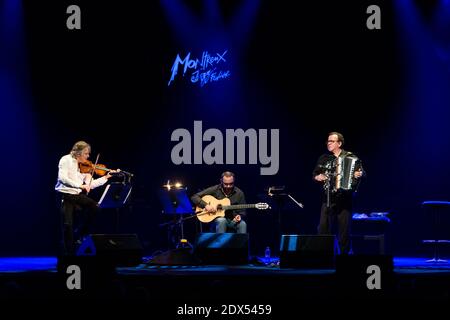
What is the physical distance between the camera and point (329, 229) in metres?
10.8

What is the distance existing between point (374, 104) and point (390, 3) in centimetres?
170

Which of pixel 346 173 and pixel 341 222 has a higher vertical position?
pixel 346 173

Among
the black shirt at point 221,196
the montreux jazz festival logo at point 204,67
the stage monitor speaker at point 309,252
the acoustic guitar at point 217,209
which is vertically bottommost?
the stage monitor speaker at point 309,252

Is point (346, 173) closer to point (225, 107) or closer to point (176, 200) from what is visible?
point (176, 200)

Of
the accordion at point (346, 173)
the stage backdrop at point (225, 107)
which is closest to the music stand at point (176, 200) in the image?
the accordion at point (346, 173)

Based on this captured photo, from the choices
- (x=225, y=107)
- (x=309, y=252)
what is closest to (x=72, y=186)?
(x=225, y=107)

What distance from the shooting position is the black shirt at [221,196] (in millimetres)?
11836

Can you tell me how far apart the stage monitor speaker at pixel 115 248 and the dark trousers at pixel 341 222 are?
2697 millimetres

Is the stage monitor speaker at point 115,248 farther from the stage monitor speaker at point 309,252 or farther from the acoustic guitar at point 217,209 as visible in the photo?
the acoustic guitar at point 217,209

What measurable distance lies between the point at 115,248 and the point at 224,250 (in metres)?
1.48

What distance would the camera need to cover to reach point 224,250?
1022 centimetres
